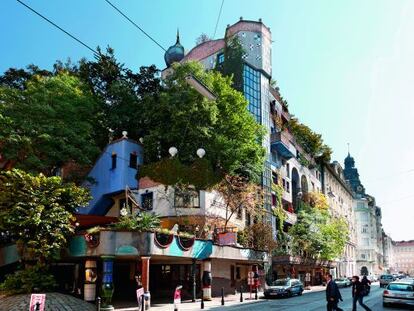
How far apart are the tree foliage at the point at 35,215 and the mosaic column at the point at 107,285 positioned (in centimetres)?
235

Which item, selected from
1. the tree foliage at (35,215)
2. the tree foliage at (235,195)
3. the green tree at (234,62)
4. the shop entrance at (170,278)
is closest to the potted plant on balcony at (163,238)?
the tree foliage at (35,215)

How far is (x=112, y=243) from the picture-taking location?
2227cm

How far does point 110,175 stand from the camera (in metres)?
36.2

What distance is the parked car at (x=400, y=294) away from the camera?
21.6 m

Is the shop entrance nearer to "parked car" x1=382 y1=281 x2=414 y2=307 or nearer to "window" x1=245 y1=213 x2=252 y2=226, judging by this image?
"window" x1=245 y1=213 x2=252 y2=226

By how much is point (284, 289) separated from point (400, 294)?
31.3 feet

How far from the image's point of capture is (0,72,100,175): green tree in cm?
3066

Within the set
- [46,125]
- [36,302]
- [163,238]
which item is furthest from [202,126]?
[36,302]

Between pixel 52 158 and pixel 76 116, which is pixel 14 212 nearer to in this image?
pixel 52 158

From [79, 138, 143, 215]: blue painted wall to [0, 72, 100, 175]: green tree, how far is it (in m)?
1.26

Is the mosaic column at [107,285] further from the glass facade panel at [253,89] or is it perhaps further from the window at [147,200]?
the glass facade panel at [253,89]

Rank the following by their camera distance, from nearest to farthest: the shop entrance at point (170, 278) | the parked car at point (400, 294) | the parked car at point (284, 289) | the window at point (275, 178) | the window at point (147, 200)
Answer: the parked car at point (400, 294) → the parked car at point (284, 289) → the shop entrance at point (170, 278) → the window at point (147, 200) → the window at point (275, 178)

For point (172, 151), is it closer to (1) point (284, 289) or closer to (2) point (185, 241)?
(2) point (185, 241)

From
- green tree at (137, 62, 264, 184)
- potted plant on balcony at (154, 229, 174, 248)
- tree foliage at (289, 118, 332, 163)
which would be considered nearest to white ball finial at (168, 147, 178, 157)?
green tree at (137, 62, 264, 184)
